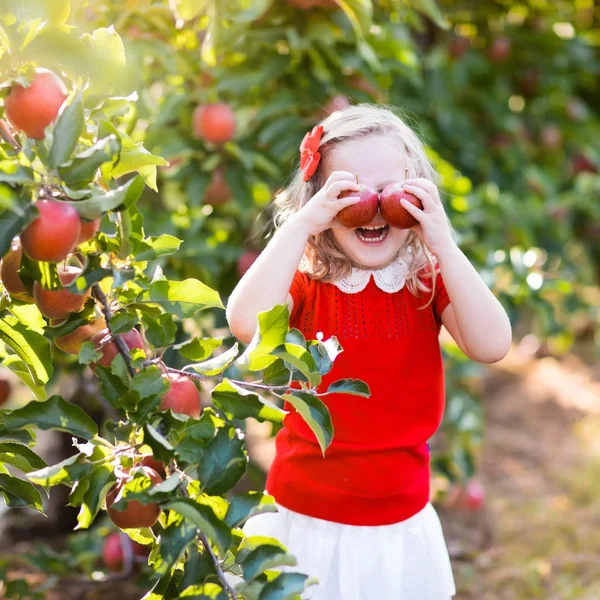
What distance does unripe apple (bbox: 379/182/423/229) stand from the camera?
4.00 ft

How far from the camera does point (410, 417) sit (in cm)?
140

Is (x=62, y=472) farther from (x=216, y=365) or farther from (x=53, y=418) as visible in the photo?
(x=216, y=365)

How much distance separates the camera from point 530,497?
129 inches

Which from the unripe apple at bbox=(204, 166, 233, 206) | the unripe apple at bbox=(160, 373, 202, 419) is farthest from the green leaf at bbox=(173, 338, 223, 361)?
the unripe apple at bbox=(204, 166, 233, 206)

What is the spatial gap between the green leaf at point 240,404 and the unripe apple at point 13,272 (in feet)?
0.87

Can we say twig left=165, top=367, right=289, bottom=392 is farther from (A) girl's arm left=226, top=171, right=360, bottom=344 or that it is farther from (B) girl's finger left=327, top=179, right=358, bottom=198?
(B) girl's finger left=327, top=179, right=358, bottom=198

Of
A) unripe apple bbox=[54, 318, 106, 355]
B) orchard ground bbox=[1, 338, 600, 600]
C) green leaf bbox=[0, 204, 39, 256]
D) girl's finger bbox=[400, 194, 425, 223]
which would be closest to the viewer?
green leaf bbox=[0, 204, 39, 256]

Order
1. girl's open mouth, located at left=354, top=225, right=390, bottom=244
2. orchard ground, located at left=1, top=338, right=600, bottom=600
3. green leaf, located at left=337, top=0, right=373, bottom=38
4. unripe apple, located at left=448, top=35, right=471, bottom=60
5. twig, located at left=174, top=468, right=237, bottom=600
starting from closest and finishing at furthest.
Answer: twig, located at left=174, top=468, right=237, bottom=600, girl's open mouth, located at left=354, top=225, right=390, bottom=244, green leaf, located at left=337, top=0, right=373, bottom=38, orchard ground, located at left=1, top=338, right=600, bottom=600, unripe apple, located at left=448, top=35, right=471, bottom=60

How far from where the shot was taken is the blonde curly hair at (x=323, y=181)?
4.57 feet

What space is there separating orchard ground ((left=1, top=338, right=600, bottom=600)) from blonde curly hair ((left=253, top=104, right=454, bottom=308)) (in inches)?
54.6

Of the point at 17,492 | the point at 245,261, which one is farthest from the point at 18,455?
the point at 245,261

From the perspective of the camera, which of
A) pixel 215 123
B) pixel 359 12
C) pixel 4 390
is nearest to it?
pixel 359 12

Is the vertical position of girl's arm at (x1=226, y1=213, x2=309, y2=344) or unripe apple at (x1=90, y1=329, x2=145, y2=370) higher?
unripe apple at (x1=90, y1=329, x2=145, y2=370)

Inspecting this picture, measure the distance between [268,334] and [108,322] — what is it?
7.5 inches
